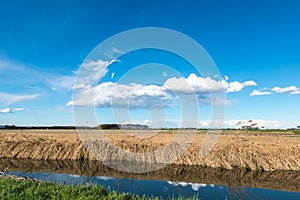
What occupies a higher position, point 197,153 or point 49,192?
point 197,153

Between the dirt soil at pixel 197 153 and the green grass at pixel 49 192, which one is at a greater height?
the dirt soil at pixel 197 153

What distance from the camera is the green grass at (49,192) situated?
9859mm

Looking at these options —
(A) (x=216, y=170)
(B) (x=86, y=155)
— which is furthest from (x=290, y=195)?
(B) (x=86, y=155)

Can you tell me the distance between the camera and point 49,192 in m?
10.2

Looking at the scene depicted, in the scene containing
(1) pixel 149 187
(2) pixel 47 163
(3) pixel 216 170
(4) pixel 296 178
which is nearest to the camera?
(1) pixel 149 187

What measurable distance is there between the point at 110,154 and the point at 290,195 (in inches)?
493

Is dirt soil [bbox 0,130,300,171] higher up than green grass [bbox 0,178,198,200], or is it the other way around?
dirt soil [bbox 0,130,300,171]

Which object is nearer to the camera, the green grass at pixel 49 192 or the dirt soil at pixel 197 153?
the green grass at pixel 49 192

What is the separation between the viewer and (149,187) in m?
16.7

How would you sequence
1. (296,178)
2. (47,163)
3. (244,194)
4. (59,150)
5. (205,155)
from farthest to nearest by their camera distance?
(59,150), (47,163), (205,155), (296,178), (244,194)

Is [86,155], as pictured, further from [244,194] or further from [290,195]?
[290,195]

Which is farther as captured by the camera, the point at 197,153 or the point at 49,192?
the point at 197,153

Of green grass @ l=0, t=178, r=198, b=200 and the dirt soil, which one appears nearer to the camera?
green grass @ l=0, t=178, r=198, b=200

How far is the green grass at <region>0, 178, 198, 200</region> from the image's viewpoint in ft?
32.3
